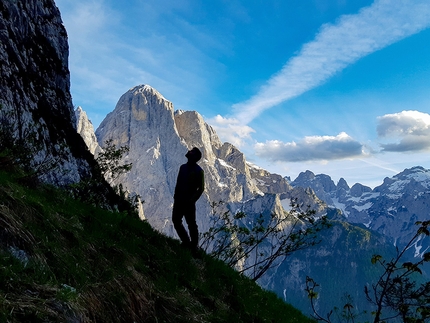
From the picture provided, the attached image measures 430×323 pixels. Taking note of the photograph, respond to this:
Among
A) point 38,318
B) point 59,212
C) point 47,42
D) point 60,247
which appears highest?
point 47,42

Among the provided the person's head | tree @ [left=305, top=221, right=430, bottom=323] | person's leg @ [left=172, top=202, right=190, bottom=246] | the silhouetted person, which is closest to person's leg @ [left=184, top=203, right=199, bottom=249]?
the silhouetted person

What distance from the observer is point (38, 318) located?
4363 mm

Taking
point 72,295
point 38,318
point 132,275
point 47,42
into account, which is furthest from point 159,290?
point 47,42

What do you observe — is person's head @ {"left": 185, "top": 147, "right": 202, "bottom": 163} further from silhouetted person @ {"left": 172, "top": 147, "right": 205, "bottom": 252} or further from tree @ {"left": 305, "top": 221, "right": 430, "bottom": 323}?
tree @ {"left": 305, "top": 221, "right": 430, "bottom": 323}

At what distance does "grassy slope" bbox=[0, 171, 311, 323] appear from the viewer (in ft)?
16.3

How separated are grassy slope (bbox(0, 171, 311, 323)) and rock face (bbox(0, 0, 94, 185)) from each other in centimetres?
1622

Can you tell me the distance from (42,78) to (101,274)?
31871 mm

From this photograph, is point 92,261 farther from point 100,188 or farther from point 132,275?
point 100,188

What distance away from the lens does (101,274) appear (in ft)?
23.1

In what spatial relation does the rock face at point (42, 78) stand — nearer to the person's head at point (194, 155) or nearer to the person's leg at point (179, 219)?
the person's leg at point (179, 219)

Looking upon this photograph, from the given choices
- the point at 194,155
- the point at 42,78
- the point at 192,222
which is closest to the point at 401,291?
the point at 192,222

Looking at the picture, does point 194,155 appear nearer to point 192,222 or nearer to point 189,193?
point 189,193

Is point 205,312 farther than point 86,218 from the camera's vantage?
No

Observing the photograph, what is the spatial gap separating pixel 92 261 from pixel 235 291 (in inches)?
209
